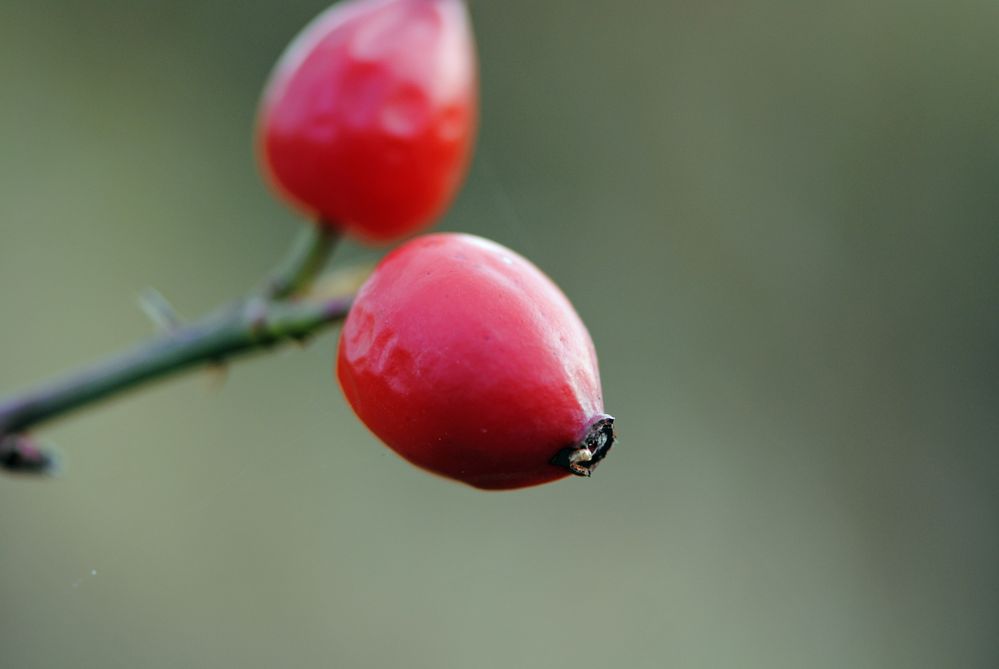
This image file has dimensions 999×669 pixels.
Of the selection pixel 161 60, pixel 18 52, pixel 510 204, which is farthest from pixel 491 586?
pixel 18 52

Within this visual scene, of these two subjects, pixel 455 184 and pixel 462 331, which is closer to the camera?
pixel 462 331

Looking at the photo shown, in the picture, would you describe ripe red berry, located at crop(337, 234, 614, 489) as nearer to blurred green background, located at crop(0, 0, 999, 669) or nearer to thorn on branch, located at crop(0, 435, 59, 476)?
thorn on branch, located at crop(0, 435, 59, 476)

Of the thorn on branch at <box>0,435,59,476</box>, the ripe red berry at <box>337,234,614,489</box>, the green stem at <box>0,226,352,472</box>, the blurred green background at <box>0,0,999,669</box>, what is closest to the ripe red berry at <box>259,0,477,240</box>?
the green stem at <box>0,226,352,472</box>

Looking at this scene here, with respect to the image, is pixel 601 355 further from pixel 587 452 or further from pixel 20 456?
pixel 587 452

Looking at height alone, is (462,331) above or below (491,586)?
below

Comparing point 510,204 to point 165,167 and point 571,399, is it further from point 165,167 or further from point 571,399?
point 571,399

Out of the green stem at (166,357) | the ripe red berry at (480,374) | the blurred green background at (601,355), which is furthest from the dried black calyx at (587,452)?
the blurred green background at (601,355)
